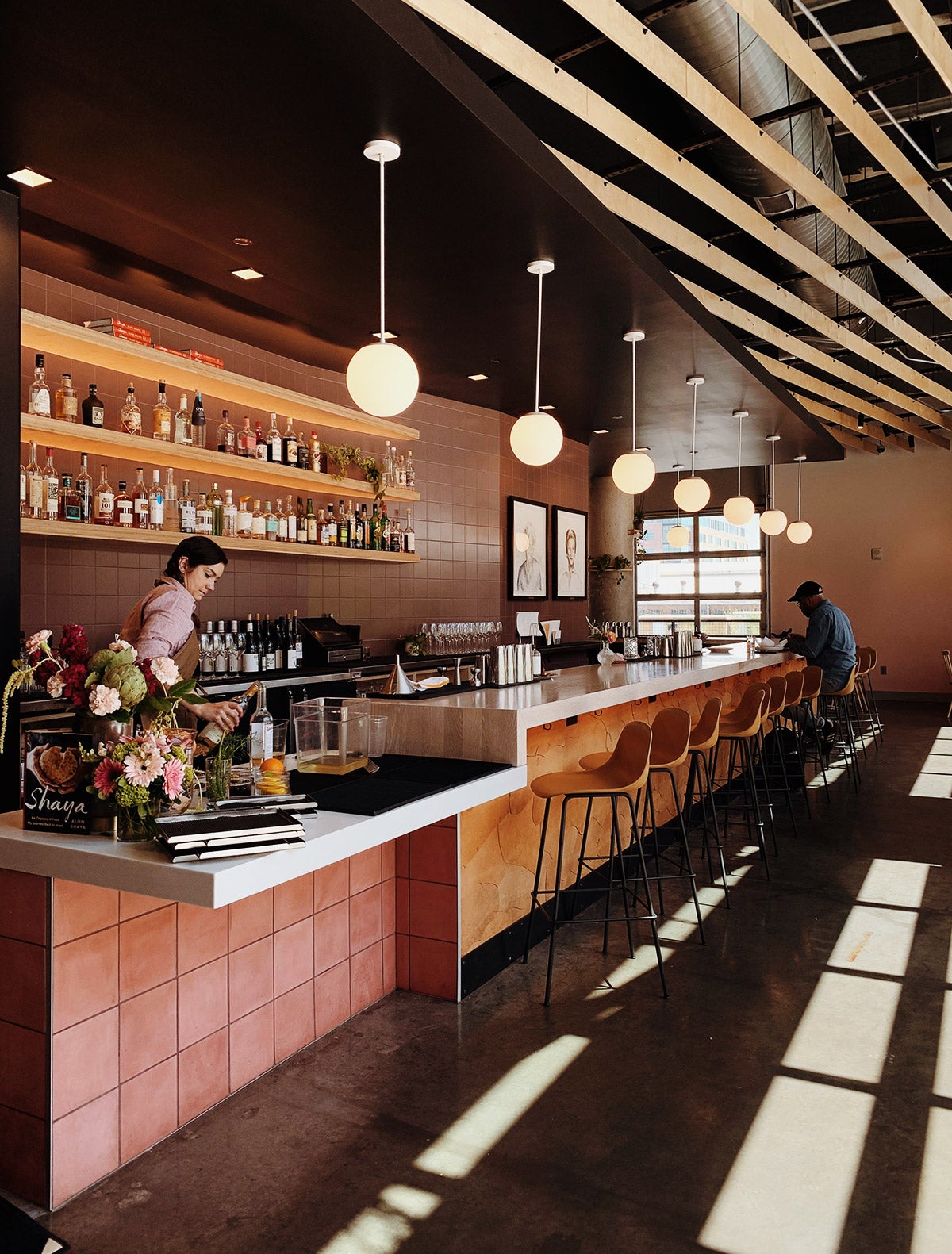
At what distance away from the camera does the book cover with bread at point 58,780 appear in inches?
90.7

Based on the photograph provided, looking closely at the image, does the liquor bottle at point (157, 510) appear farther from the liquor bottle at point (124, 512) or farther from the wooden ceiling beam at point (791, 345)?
the wooden ceiling beam at point (791, 345)

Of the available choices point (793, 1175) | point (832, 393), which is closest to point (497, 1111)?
point (793, 1175)

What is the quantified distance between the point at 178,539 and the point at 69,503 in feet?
1.95

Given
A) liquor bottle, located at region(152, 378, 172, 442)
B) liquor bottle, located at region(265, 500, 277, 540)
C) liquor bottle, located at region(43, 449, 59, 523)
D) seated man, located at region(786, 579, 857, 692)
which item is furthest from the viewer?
seated man, located at region(786, 579, 857, 692)

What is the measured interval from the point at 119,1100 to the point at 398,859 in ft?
4.30

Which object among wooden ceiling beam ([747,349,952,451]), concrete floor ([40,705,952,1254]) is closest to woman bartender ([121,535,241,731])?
concrete floor ([40,705,952,1254])

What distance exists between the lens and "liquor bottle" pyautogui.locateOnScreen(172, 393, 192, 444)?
516 cm

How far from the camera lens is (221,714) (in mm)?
2850

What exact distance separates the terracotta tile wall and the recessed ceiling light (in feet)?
3.73

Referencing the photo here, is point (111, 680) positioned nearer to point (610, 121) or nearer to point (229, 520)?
point (610, 121)

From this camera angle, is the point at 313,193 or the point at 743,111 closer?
the point at 313,193

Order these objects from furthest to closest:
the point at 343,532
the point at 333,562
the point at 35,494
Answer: the point at 333,562 → the point at 343,532 → the point at 35,494

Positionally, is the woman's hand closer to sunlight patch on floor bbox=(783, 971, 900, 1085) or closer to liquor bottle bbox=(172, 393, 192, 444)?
sunlight patch on floor bbox=(783, 971, 900, 1085)

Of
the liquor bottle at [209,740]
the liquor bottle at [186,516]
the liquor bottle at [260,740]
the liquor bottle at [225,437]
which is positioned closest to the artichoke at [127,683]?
the liquor bottle at [209,740]
